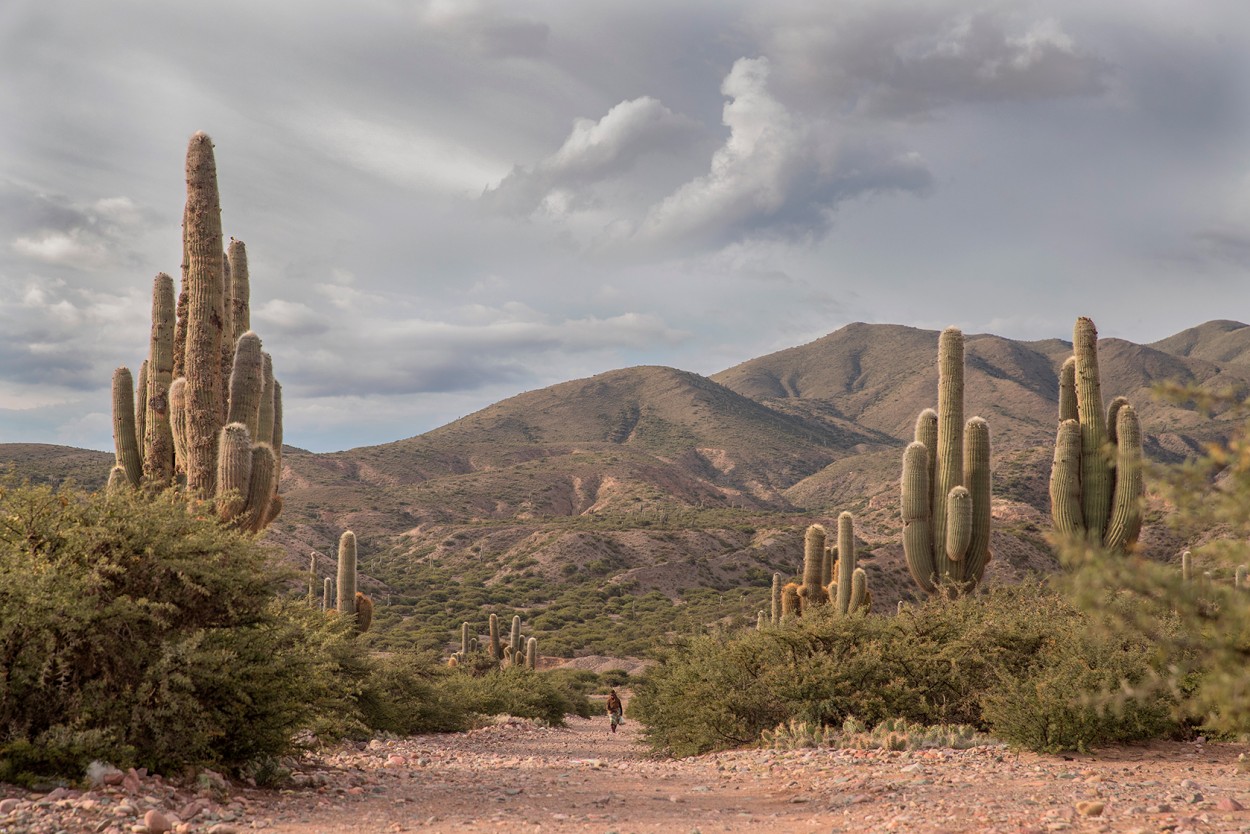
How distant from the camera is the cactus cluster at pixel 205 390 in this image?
1325 cm

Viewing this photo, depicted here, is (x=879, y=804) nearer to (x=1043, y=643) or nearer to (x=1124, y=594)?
(x=1124, y=594)

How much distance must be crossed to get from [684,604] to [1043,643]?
44.5 meters

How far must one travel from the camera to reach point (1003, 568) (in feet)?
177

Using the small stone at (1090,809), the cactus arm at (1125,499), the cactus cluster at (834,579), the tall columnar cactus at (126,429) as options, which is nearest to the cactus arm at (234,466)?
the tall columnar cactus at (126,429)

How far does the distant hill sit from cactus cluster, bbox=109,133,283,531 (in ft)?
33.5

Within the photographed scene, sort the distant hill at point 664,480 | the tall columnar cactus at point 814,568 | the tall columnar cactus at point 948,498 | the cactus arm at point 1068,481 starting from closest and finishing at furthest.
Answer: the tall columnar cactus at point 948,498
the cactus arm at point 1068,481
the tall columnar cactus at point 814,568
the distant hill at point 664,480

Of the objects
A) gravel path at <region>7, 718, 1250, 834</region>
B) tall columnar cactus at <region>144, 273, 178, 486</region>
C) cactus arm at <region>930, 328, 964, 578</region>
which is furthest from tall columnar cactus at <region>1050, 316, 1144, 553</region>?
tall columnar cactus at <region>144, 273, 178, 486</region>

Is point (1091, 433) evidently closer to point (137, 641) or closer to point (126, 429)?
point (137, 641)

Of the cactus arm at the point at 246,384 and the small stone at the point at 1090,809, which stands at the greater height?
the cactus arm at the point at 246,384

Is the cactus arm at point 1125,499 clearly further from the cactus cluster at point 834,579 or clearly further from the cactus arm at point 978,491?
the cactus cluster at point 834,579

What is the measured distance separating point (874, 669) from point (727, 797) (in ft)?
15.5

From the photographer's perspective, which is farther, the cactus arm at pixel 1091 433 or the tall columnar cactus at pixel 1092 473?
the cactus arm at pixel 1091 433

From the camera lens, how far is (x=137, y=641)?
828 cm

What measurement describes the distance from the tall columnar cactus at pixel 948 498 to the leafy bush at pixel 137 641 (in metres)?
13.2
